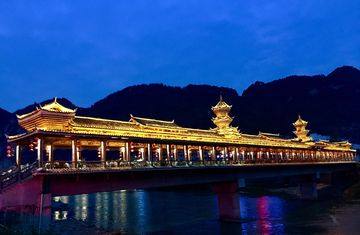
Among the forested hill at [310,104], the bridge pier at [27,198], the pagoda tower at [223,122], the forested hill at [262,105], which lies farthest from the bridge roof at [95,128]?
the forested hill at [310,104]

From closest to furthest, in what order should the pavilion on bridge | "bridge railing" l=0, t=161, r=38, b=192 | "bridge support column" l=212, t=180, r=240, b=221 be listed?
1. "bridge railing" l=0, t=161, r=38, b=192
2. the pavilion on bridge
3. "bridge support column" l=212, t=180, r=240, b=221

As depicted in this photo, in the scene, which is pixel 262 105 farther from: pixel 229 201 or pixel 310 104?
pixel 229 201

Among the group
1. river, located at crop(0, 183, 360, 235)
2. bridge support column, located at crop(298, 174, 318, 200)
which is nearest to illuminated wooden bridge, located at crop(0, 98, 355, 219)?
river, located at crop(0, 183, 360, 235)

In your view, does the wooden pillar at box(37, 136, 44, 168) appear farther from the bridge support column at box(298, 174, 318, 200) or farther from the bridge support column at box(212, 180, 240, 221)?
the bridge support column at box(298, 174, 318, 200)

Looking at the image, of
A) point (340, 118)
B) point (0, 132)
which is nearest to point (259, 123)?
point (340, 118)

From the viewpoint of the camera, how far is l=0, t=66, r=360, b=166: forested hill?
447 feet

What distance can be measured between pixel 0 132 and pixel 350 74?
20263 centimetres

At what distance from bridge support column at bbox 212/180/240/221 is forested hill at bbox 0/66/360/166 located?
3852 inches

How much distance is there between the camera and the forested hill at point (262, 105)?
136 meters

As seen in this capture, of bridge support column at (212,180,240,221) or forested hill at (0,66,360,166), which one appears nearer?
bridge support column at (212,180,240,221)

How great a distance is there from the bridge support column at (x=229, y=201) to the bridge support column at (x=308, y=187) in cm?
2263

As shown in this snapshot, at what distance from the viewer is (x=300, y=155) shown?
2221 inches

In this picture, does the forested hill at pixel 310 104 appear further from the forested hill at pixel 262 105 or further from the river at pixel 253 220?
the river at pixel 253 220

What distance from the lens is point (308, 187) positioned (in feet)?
165
